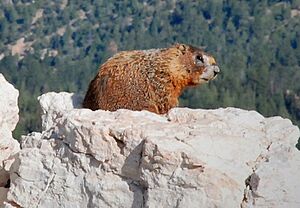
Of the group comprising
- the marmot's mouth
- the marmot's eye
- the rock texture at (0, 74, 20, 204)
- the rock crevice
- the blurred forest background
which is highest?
the rock crevice

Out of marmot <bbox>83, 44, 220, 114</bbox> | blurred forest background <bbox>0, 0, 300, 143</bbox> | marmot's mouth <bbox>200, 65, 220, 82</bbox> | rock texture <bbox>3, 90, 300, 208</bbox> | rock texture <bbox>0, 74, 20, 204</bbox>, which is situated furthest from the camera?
blurred forest background <bbox>0, 0, 300, 143</bbox>

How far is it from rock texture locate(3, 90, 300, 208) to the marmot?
9.14ft

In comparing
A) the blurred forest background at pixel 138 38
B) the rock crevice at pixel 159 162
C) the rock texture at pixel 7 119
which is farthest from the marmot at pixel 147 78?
the blurred forest background at pixel 138 38

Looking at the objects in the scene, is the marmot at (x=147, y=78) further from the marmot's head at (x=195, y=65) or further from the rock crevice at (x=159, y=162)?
the rock crevice at (x=159, y=162)

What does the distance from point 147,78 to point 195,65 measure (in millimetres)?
1509

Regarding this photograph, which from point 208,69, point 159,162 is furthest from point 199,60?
point 159,162

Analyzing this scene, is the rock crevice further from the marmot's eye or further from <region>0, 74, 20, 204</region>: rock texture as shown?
the marmot's eye

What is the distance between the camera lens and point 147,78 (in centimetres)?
1366

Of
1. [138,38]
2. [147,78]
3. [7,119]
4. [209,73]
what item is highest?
[7,119]

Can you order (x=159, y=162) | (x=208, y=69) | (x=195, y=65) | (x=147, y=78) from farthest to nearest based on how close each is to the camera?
(x=208, y=69)
(x=195, y=65)
(x=147, y=78)
(x=159, y=162)

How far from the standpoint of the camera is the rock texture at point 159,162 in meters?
8.92

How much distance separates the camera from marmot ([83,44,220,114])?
13.0 m

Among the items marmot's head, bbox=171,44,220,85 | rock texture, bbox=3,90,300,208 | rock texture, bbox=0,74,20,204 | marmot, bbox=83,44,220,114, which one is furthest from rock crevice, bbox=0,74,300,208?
marmot's head, bbox=171,44,220,85

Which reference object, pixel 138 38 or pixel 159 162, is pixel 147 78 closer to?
pixel 159 162
